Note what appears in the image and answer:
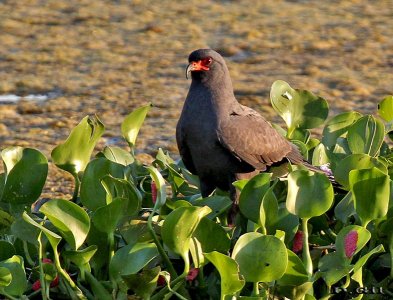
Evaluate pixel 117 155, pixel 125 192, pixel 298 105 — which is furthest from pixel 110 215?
pixel 298 105

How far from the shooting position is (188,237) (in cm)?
419

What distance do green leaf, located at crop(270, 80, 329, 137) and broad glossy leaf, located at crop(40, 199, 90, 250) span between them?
1517mm

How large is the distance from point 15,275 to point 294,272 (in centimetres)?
110

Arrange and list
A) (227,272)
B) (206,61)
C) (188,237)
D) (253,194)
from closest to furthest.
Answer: (227,272)
(188,237)
(253,194)
(206,61)

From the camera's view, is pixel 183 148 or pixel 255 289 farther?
pixel 183 148

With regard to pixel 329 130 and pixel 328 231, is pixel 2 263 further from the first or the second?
pixel 329 130

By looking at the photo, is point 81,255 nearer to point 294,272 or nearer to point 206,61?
point 294,272

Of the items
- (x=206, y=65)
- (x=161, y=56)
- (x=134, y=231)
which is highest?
(x=206, y=65)

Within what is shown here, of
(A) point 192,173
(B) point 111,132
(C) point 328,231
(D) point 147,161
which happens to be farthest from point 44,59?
(C) point 328,231

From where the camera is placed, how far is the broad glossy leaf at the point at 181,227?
163 inches

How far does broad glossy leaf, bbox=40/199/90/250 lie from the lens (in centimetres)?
421

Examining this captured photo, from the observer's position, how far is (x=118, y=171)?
4797mm

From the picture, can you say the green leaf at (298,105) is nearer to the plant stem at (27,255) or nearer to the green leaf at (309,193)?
the green leaf at (309,193)

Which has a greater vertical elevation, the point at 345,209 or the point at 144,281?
the point at 345,209
